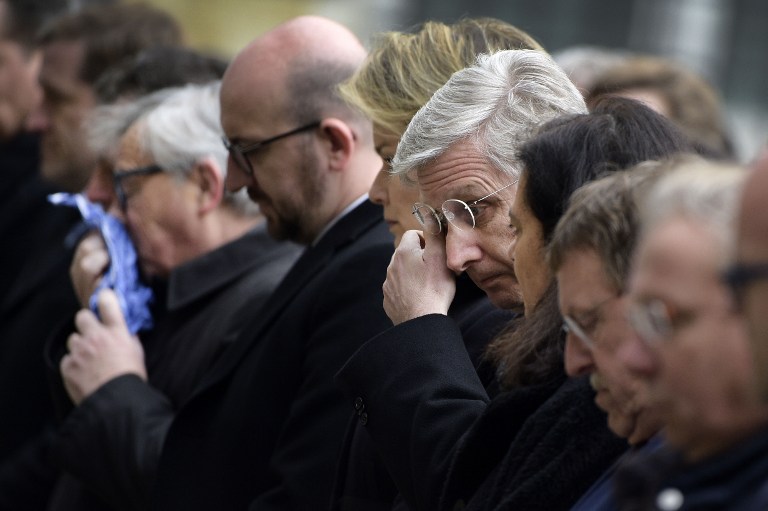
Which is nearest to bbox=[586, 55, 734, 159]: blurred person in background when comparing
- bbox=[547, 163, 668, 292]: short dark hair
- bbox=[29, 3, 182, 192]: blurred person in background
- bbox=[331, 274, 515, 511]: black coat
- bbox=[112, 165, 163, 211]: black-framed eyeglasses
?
bbox=[29, 3, 182, 192]: blurred person in background

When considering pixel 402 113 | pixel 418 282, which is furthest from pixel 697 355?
pixel 402 113

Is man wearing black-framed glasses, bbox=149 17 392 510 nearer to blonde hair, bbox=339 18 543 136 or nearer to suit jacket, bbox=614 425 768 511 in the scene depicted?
blonde hair, bbox=339 18 543 136

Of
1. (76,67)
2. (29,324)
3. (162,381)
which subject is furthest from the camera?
(76,67)

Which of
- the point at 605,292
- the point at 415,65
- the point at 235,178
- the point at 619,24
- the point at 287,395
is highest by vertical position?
the point at 605,292

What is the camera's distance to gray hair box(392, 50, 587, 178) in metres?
2.87

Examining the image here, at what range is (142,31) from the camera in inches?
231

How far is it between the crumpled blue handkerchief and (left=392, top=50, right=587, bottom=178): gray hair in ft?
5.81

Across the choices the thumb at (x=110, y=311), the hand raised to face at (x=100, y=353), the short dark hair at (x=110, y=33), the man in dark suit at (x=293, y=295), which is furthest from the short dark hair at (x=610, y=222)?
the short dark hair at (x=110, y=33)

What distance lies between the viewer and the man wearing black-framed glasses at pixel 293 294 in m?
3.27

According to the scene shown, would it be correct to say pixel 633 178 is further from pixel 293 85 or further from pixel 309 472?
pixel 293 85

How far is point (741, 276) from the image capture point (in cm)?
159

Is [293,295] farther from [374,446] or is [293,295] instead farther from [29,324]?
[29,324]

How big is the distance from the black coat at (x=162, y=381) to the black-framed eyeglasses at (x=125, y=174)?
1.14ft

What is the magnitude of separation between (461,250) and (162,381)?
1.61m
